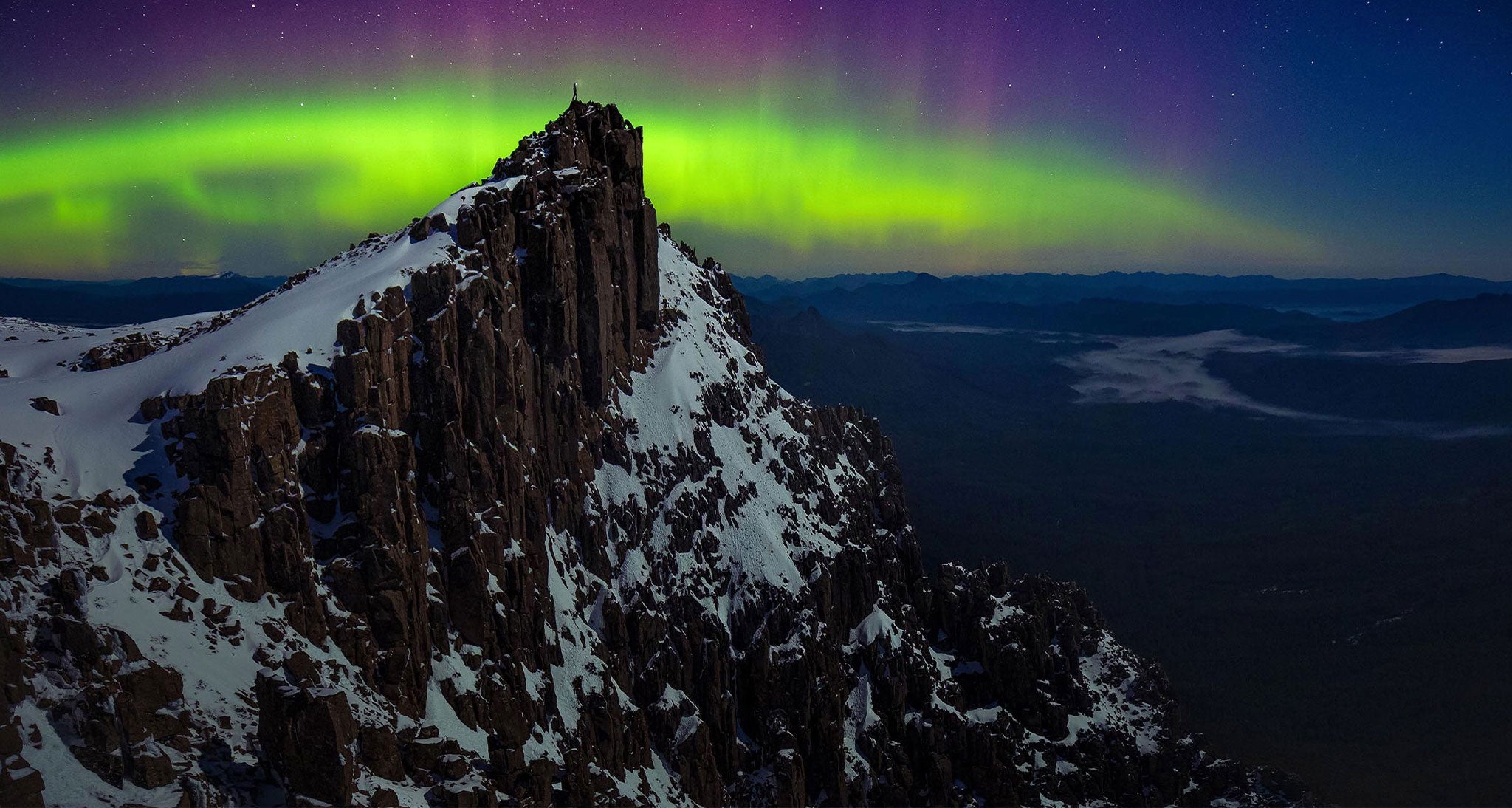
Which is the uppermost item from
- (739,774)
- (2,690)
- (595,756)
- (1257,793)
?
(2,690)

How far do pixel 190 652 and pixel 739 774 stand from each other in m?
75.2

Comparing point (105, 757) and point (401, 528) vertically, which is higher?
point (401, 528)

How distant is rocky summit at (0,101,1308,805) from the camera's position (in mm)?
70438

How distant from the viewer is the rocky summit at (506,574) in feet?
231

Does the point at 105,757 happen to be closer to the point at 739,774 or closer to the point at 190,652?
the point at 190,652

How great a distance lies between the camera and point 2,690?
61.1 meters

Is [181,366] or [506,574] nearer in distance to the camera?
[181,366]

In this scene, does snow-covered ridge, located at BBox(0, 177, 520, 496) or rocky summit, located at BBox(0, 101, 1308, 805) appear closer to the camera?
rocky summit, located at BBox(0, 101, 1308, 805)

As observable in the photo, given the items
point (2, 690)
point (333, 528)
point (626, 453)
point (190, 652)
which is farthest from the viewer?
point (626, 453)

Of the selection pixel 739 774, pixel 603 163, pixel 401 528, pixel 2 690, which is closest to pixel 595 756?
pixel 739 774

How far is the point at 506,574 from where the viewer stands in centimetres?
10250

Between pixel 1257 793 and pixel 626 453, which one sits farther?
pixel 1257 793

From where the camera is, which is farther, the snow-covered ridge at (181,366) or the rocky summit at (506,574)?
the snow-covered ridge at (181,366)

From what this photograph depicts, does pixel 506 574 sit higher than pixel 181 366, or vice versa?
pixel 181 366
